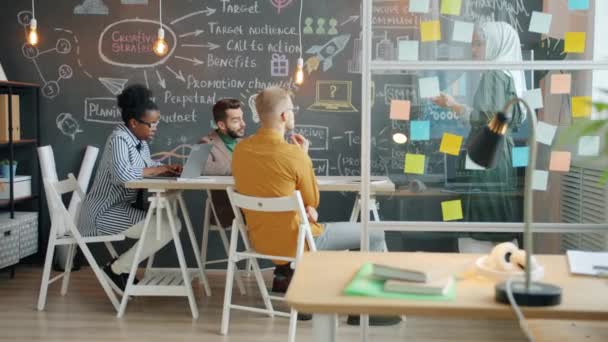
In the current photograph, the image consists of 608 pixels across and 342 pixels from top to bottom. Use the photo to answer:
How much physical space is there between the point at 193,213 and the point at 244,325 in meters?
1.71

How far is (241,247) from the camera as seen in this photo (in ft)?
19.6

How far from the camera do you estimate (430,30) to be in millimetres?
3482

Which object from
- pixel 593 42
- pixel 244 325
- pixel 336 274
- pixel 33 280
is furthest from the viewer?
pixel 33 280

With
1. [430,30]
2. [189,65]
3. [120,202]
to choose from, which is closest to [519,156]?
[430,30]

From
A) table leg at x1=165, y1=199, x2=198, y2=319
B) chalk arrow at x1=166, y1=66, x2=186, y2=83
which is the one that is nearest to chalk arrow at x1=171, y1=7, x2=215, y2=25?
chalk arrow at x1=166, y1=66, x2=186, y2=83

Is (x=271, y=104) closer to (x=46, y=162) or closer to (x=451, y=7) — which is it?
(x=451, y=7)

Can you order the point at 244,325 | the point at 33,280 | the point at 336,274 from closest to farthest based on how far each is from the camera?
the point at 336,274 < the point at 244,325 < the point at 33,280

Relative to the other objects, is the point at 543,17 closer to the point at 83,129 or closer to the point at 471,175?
the point at 471,175

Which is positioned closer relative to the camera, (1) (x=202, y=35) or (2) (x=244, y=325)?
(2) (x=244, y=325)

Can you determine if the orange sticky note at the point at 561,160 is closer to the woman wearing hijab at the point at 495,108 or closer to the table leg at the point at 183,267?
the woman wearing hijab at the point at 495,108

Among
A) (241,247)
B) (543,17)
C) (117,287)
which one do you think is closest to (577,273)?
(543,17)

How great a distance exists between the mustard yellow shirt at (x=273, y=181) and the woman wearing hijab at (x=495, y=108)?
0.89 m

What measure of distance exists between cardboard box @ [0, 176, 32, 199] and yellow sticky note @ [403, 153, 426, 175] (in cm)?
323

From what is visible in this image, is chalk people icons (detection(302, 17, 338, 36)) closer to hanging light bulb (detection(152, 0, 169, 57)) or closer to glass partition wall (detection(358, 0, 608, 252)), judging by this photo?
hanging light bulb (detection(152, 0, 169, 57))
